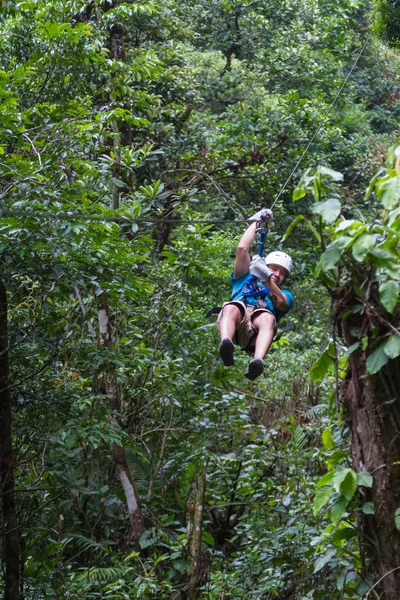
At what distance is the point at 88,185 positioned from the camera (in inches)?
228

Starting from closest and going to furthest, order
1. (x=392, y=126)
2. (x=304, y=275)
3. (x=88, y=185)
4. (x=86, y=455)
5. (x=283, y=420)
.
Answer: (x=88, y=185) < (x=86, y=455) < (x=283, y=420) < (x=304, y=275) < (x=392, y=126)

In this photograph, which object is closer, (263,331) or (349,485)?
(349,485)

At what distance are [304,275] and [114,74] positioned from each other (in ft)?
14.8

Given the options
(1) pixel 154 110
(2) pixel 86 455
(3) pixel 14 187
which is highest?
(3) pixel 14 187

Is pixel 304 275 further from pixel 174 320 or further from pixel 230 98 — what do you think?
pixel 174 320

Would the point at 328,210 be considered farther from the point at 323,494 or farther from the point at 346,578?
the point at 346,578

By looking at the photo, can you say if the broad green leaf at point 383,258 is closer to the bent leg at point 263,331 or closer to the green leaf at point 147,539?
the bent leg at point 263,331

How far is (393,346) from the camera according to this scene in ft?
9.13

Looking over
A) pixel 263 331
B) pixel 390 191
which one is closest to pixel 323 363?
pixel 390 191

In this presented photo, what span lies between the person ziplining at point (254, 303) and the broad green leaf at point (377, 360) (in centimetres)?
195

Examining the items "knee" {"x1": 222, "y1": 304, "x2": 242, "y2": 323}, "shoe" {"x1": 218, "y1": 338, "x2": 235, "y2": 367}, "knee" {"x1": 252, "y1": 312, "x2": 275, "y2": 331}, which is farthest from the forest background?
"shoe" {"x1": 218, "y1": 338, "x2": 235, "y2": 367}

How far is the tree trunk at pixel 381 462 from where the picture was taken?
2.94 metres

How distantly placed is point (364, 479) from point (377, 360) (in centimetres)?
42

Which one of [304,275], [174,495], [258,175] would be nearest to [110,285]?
[174,495]
